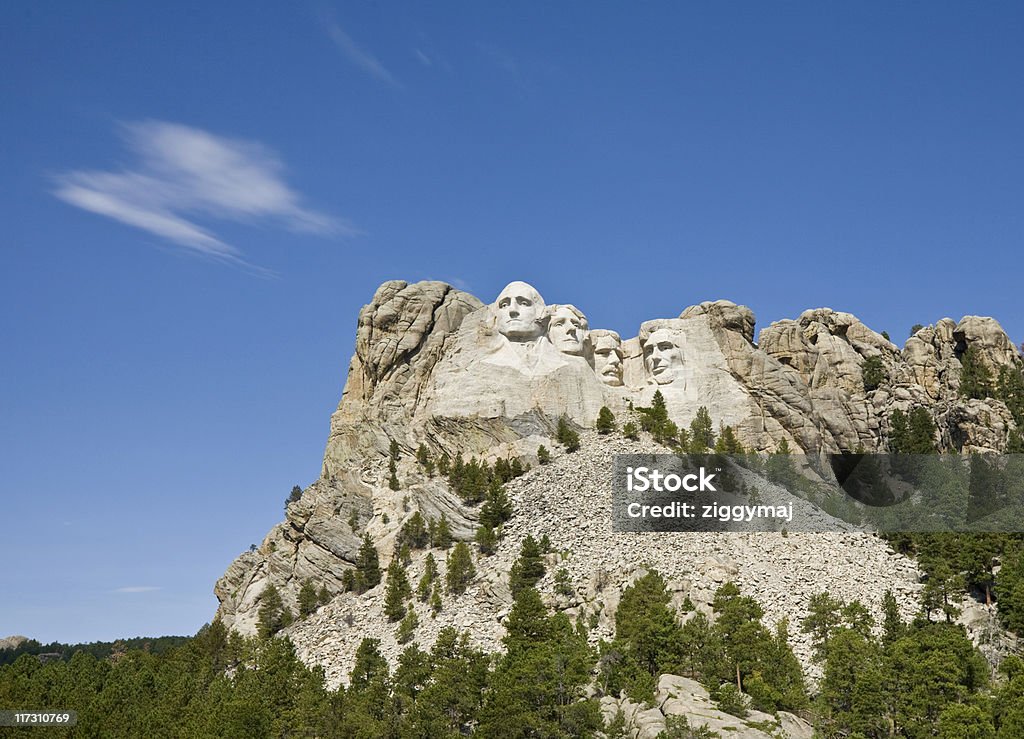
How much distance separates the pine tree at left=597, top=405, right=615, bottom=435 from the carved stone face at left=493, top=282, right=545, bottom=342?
726 cm

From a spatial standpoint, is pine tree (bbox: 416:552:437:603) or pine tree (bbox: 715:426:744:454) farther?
pine tree (bbox: 715:426:744:454)

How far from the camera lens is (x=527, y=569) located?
69.5 meters

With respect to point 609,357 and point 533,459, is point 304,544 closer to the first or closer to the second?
point 533,459

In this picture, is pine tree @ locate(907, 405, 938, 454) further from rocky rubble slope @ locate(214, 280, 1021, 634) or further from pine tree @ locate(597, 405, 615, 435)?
pine tree @ locate(597, 405, 615, 435)

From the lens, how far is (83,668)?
7406 cm

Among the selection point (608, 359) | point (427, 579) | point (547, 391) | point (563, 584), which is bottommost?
point (563, 584)

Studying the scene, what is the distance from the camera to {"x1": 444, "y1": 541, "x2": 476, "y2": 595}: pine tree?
233 ft

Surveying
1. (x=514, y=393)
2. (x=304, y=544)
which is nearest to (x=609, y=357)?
(x=514, y=393)

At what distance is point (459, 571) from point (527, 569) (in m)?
3.96

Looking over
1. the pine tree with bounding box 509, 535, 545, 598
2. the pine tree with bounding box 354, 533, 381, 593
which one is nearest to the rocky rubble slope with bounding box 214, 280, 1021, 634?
the pine tree with bounding box 354, 533, 381, 593

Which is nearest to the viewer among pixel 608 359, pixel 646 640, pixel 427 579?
pixel 646 640

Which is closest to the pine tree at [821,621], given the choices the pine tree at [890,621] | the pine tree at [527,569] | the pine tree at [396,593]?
the pine tree at [890,621]

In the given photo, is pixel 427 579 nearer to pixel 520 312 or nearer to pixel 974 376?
pixel 520 312

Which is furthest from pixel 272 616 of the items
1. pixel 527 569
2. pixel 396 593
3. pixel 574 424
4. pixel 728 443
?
pixel 728 443
